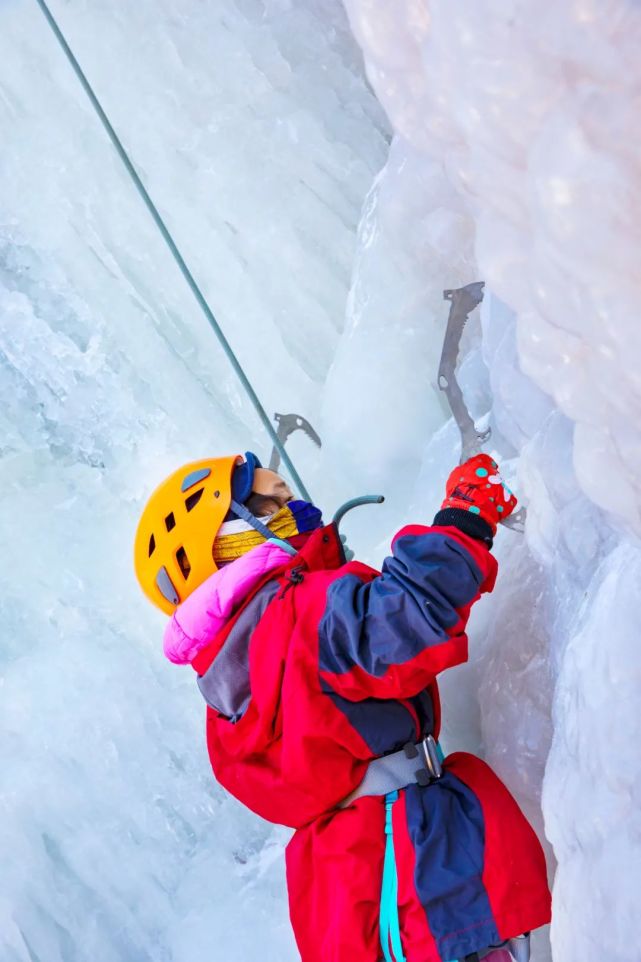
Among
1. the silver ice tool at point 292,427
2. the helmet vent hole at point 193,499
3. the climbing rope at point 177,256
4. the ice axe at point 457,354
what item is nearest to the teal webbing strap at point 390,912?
the helmet vent hole at point 193,499

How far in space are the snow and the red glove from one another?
0.16 ft

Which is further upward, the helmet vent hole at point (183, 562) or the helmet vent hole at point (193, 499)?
the helmet vent hole at point (193, 499)

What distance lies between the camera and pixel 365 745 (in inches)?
48.0

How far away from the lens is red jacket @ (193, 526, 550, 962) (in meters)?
1.13

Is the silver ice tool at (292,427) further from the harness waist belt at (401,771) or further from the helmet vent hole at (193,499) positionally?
the harness waist belt at (401,771)

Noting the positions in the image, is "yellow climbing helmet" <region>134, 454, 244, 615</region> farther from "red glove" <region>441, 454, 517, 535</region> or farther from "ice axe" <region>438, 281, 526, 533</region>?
"ice axe" <region>438, 281, 526, 533</region>

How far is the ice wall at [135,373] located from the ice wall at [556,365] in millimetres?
427

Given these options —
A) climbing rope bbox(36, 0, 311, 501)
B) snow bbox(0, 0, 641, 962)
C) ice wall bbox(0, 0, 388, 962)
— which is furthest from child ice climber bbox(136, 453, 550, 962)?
ice wall bbox(0, 0, 388, 962)

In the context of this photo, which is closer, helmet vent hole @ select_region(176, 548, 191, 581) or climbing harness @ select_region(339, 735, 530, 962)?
climbing harness @ select_region(339, 735, 530, 962)

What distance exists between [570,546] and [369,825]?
0.37m

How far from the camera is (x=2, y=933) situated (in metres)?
1.87

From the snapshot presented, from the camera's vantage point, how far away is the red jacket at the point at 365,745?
1.13 m

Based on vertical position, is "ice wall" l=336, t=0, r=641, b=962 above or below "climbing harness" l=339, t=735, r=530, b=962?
above

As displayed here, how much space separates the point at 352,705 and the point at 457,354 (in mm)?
760
